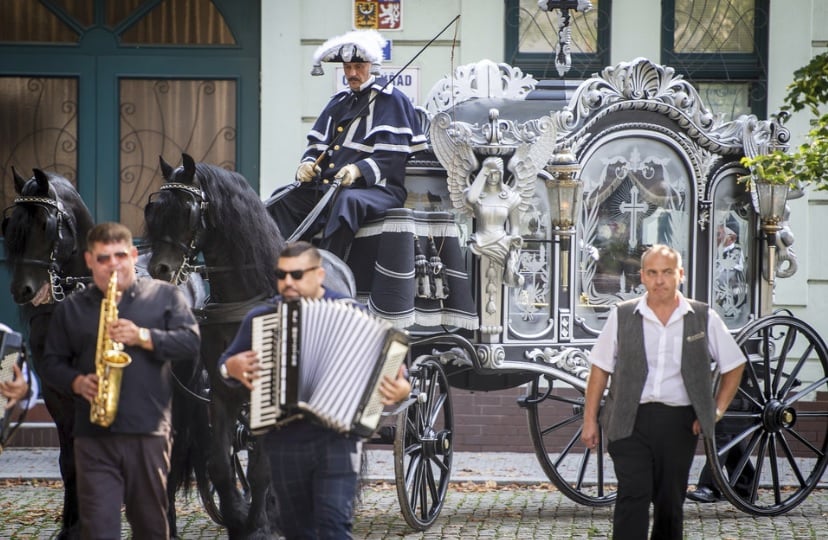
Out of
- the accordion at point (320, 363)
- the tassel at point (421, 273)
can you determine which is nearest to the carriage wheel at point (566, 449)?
the tassel at point (421, 273)

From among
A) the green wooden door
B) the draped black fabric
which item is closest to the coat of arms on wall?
the green wooden door

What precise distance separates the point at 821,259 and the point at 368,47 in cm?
498

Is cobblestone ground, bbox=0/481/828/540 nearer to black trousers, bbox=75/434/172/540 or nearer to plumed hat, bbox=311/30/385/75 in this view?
black trousers, bbox=75/434/172/540

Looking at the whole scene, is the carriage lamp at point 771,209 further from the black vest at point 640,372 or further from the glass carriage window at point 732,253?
the black vest at point 640,372

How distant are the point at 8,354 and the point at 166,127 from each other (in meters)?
6.21

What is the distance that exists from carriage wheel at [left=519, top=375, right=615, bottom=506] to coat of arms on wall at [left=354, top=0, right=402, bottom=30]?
315 cm

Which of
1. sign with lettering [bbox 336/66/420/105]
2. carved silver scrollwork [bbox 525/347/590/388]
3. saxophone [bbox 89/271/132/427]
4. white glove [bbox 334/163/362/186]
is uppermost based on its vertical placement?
sign with lettering [bbox 336/66/420/105]

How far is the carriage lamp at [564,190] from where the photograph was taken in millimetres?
8586

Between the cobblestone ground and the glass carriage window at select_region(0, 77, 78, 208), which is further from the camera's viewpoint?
the glass carriage window at select_region(0, 77, 78, 208)

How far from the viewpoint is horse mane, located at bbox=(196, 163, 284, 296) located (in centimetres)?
741

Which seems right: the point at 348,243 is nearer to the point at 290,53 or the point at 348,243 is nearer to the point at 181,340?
the point at 181,340

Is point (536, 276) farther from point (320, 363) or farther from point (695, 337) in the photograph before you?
point (320, 363)

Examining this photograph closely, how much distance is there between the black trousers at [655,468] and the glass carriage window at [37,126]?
6623 millimetres

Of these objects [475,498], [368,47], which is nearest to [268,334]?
[368,47]
